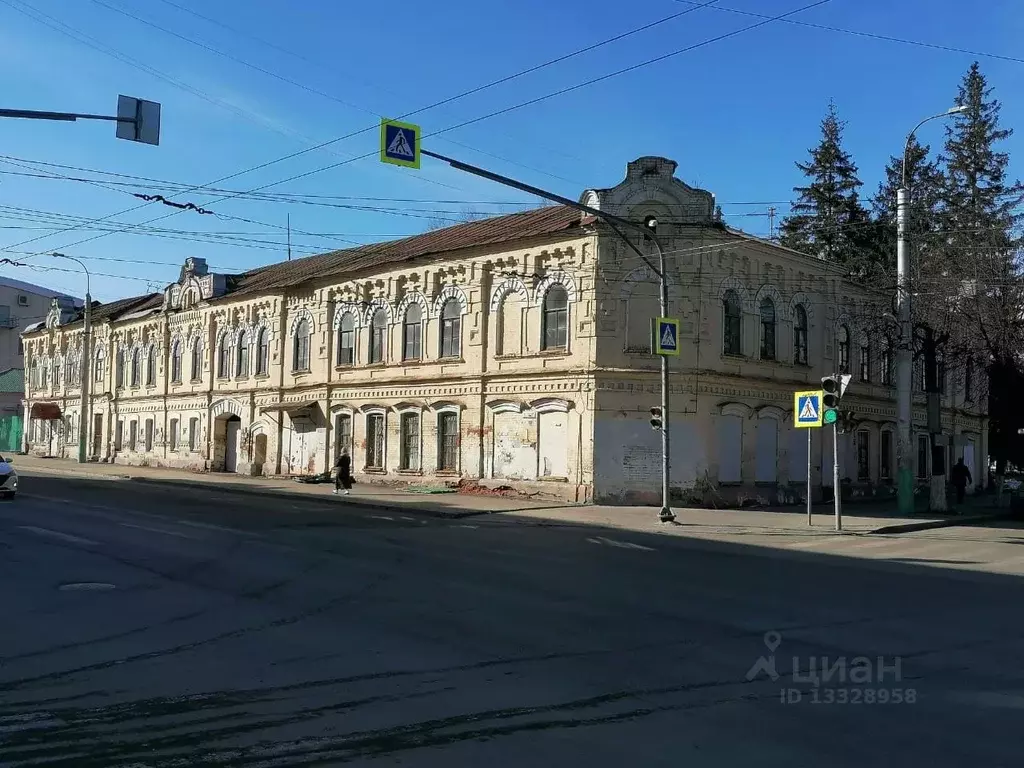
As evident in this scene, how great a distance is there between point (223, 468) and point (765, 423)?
25143mm

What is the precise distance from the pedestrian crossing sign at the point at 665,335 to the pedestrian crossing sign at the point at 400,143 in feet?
29.1

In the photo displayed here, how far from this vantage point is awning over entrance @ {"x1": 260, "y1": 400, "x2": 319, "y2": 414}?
119ft

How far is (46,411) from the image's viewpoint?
184 feet

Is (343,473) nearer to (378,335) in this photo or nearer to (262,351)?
(378,335)

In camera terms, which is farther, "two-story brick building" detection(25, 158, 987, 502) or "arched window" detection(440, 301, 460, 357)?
"arched window" detection(440, 301, 460, 357)

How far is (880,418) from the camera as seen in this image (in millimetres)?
36062

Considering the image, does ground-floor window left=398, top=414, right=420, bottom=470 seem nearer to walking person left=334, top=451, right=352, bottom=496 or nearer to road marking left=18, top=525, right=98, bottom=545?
walking person left=334, top=451, right=352, bottom=496

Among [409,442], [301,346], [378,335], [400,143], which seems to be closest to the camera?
[400,143]

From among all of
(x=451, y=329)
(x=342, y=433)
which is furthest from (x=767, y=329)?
(x=342, y=433)

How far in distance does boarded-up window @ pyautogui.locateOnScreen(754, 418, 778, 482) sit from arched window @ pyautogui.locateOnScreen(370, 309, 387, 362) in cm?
1370

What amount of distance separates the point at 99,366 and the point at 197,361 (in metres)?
12.5

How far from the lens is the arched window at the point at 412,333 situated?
32.3 metres

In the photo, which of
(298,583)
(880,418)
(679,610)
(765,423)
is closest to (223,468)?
(765,423)

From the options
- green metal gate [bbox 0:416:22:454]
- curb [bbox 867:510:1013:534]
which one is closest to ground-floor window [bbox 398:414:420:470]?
curb [bbox 867:510:1013:534]
